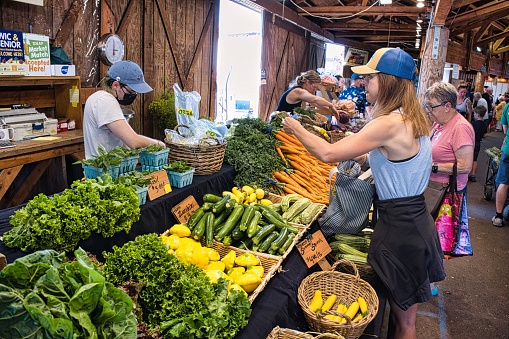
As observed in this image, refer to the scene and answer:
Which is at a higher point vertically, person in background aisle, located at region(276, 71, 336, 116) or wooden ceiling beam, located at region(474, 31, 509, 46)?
wooden ceiling beam, located at region(474, 31, 509, 46)

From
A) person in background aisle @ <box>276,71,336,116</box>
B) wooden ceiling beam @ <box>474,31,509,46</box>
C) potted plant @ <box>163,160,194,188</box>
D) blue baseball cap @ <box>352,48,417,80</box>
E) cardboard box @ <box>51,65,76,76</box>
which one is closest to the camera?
blue baseball cap @ <box>352,48,417,80</box>

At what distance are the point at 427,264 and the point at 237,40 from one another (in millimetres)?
7577

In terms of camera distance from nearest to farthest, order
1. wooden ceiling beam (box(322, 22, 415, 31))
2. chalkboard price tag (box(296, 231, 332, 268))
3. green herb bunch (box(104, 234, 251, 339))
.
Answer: green herb bunch (box(104, 234, 251, 339)), chalkboard price tag (box(296, 231, 332, 268)), wooden ceiling beam (box(322, 22, 415, 31))

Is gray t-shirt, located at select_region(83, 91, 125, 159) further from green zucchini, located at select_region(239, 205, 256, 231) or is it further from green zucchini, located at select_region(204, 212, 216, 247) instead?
green zucchini, located at select_region(239, 205, 256, 231)

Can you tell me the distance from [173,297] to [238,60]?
320 inches

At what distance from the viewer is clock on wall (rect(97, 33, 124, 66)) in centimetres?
525

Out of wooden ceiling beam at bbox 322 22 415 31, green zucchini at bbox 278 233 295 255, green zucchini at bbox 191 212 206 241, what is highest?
wooden ceiling beam at bbox 322 22 415 31

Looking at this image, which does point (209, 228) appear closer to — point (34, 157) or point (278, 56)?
point (34, 157)

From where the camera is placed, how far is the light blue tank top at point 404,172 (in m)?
2.55

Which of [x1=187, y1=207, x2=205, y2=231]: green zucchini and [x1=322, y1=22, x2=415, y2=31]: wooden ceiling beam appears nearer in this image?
[x1=187, y1=207, x2=205, y2=231]: green zucchini

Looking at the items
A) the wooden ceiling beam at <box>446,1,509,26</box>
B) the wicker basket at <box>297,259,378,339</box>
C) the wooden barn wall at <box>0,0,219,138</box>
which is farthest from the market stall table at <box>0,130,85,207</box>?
the wooden ceiling beam at <box>446,1,509,26</box>

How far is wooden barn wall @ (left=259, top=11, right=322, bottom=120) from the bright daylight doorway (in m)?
0.22

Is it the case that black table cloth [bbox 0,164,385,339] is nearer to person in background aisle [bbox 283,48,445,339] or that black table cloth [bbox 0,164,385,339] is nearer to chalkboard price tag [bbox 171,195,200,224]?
chalkboard price tag [bbox 171,195,200,224]

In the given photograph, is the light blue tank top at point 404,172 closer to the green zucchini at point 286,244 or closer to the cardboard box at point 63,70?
the green zucchini at point 286,244
